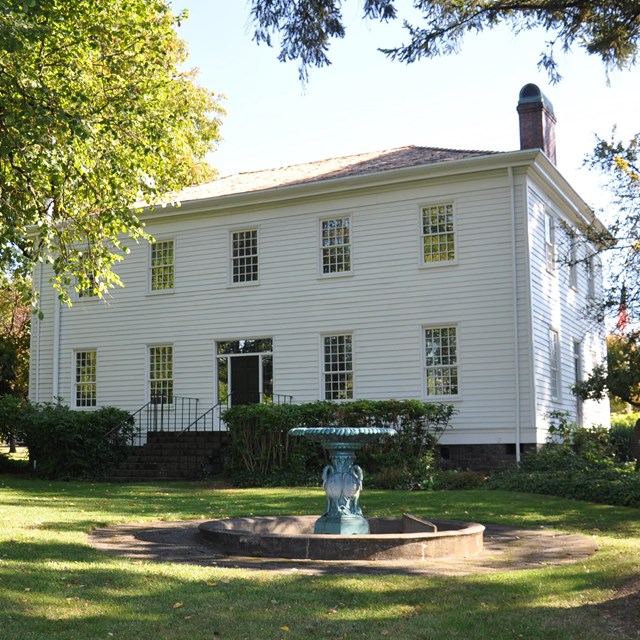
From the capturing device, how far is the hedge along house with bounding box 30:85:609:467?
19703mm

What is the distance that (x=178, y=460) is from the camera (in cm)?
2091

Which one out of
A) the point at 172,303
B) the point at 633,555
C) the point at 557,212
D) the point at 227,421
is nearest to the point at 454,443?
the point at 227,421

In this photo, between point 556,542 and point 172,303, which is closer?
point 556,542

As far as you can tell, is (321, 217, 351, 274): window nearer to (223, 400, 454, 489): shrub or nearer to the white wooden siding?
the white wooden siding

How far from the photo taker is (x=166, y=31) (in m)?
17.4

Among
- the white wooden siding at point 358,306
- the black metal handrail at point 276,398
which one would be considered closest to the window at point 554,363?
the white wooden siding at point 358,306

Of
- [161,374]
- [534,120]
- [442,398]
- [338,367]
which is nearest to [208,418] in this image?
[161,374]

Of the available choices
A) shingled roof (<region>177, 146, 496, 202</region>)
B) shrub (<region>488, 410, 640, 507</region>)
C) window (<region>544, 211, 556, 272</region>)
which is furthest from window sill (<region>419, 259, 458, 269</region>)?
shrub (<region>488, 410, 640, 507</region>)

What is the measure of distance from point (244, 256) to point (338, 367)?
167 inches

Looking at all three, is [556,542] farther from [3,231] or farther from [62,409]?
[62,409]

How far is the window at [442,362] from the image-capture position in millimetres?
20125

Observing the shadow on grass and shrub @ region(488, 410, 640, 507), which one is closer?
the shadow on grass

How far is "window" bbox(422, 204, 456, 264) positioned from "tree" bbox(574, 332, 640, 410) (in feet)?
14.9

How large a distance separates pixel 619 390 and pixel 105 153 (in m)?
12.8
